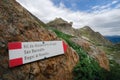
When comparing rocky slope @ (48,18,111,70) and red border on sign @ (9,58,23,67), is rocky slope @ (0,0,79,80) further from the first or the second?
rocky slope @ (48,18,111,70)

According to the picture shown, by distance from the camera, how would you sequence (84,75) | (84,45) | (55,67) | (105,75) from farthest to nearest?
(84,45) < (105,75) < (84,75) < (55,67)

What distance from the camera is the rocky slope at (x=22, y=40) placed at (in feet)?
18.8

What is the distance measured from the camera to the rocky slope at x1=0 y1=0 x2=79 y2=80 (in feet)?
18.8

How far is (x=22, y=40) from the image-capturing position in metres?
6.40

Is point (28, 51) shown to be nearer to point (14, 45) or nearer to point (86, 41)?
point (14, 45)

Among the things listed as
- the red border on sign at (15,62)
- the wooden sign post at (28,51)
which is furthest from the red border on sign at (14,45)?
the red border on sign at (15,62)

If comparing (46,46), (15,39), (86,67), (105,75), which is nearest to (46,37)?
(46,46)

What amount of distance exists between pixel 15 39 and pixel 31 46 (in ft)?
1.89

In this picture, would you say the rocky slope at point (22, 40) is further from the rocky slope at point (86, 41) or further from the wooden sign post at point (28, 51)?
the rocky slope at point (86, 41)

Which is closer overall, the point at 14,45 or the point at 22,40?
the point at 14,45

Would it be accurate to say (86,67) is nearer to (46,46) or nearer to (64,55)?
(64,55)

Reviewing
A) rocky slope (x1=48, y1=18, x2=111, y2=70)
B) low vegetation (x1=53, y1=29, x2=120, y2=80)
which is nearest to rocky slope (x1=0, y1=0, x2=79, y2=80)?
low vegetation (x1=53, y1=29, x2=120, y2=80)

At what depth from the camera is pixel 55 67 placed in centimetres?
777

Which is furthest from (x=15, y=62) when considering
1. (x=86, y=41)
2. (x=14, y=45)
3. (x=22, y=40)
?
(x=86, y=41)
